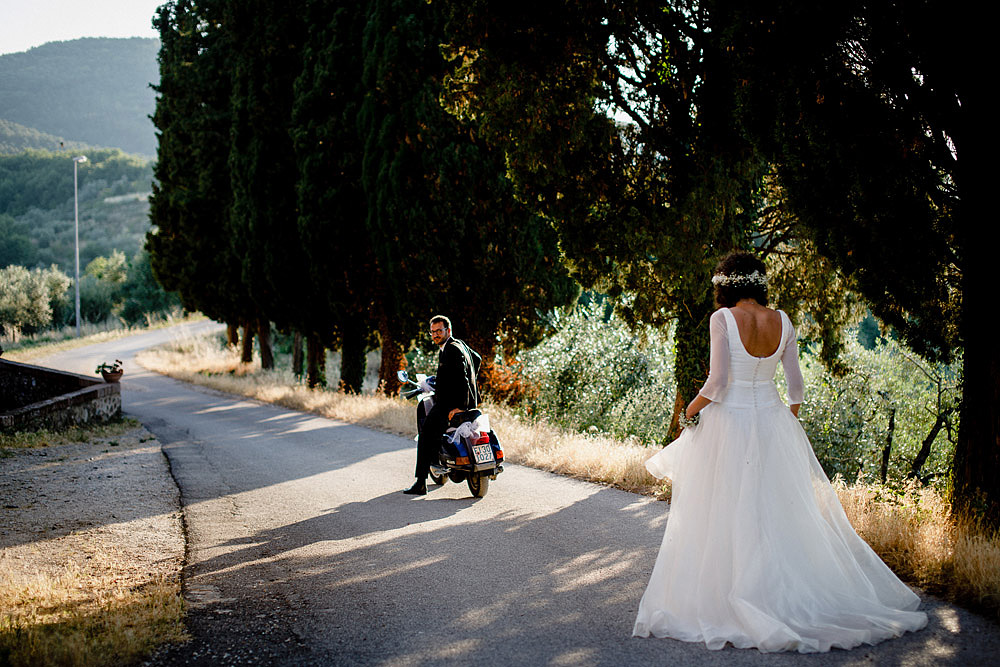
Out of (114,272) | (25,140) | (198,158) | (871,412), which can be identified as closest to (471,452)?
(871,412)

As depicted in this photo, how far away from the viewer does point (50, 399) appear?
15.0 metres

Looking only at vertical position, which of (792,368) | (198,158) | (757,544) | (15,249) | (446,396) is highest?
(15,249)

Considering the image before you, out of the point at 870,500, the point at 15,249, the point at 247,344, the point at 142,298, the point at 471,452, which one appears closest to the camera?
the point at 870,500

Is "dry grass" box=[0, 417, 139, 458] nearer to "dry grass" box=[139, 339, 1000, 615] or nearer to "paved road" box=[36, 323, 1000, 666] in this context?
"paved road" box=[36, 323, 1000, 666]

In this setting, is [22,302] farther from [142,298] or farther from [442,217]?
[442,217]

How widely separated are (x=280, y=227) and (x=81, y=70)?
216 meters

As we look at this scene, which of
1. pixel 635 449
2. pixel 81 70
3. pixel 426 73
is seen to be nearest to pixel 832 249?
pixel 635 449

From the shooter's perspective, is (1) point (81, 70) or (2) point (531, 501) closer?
(2) point (531, 501)

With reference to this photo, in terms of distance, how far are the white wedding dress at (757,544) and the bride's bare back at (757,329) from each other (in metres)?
0.04

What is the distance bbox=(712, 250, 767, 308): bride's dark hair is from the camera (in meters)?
4.84

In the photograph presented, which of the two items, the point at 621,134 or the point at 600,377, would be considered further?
the point at 600,377

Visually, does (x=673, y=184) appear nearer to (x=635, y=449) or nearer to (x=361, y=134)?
(x=635, y=449)

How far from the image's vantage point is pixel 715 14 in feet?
24.8

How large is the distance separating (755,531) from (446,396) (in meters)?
4.57
